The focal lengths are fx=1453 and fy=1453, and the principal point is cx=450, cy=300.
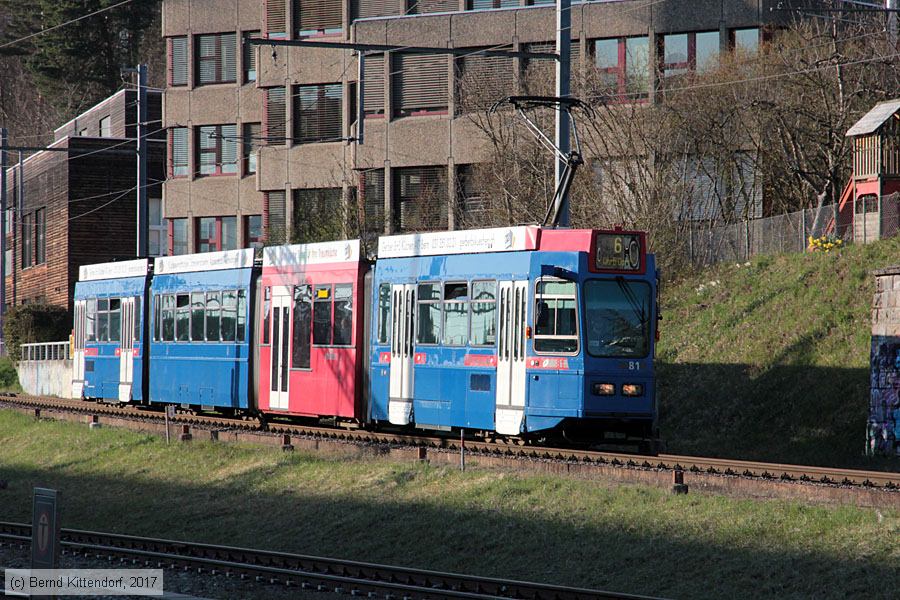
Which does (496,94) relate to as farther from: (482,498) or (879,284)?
(482,498)

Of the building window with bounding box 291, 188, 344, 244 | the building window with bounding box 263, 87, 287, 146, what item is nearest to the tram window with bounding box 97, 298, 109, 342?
the building window with bounding box 291, 188, 344, 244

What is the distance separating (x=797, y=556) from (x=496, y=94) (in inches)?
1165

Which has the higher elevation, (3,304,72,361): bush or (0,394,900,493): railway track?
(3,304,72,361): bush

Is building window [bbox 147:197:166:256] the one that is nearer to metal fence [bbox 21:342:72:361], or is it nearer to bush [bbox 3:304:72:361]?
bush [bbox 3:304:72:361]

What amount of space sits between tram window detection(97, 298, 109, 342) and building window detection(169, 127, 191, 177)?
86.2 feet

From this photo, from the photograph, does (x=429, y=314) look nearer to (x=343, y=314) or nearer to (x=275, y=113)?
(x=343, y=314)

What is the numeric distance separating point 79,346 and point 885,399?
2215cm

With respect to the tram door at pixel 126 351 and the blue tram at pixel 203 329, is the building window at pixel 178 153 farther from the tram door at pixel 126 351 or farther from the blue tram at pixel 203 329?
the blue tram at pixel 203 329

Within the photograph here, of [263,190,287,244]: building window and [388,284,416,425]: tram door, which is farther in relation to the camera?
[263,190,287,244]: building window

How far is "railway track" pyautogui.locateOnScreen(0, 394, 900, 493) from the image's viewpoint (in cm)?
1683

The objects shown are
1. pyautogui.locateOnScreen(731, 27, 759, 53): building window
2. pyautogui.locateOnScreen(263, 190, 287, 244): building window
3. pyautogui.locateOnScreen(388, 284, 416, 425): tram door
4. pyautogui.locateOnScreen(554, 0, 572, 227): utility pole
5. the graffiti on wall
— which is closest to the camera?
the graffiti on wall

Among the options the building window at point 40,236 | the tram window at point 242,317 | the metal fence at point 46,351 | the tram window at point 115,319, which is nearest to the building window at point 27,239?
the building window at point 40,236

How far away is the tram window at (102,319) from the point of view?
35219 millimetres

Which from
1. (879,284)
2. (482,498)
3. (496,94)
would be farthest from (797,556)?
(496,94)
